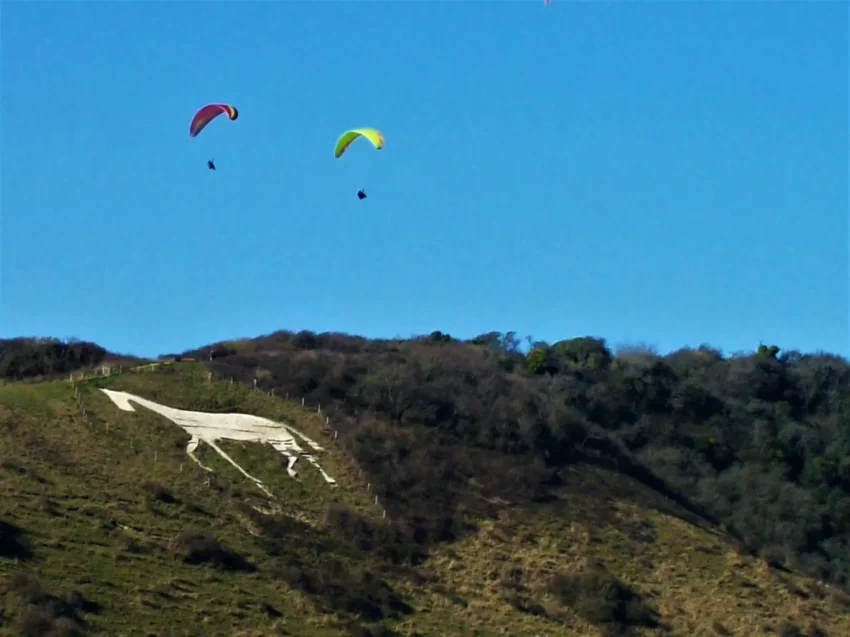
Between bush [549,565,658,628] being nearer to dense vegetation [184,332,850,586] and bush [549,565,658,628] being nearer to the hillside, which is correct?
the hillside

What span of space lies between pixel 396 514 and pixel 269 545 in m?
7.02

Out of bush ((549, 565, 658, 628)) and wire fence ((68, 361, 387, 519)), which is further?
wire fence ((68, 361, 387, 519))

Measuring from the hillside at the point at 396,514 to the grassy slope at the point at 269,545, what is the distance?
11cm

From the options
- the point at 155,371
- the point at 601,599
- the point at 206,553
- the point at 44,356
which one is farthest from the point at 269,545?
the point at 44,356

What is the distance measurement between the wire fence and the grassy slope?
27 centimetres

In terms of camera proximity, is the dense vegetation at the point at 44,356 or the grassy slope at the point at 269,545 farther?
the dense vegetation at the point at 44,356

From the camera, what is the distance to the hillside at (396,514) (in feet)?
158

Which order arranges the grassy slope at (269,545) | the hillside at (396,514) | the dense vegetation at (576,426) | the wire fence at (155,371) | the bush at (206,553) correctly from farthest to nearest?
the dense vegetation at (576,426) → the wire fence at (155,371) → the bush at (206,553) → the hillside at (396,514) → the grassy slope at (269,545)

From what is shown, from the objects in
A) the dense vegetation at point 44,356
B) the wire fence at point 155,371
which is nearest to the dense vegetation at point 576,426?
the wire fence at point 155,371

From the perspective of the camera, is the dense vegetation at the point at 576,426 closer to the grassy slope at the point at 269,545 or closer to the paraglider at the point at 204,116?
the grassy slope at the point at 269,545

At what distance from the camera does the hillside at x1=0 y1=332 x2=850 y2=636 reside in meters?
48.2

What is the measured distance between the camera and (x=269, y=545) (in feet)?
173

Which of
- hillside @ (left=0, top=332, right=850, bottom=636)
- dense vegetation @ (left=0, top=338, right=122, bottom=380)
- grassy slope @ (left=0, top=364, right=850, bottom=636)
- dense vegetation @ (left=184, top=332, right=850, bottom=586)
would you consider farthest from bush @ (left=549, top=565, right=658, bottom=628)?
dense vegetation @ (left=0, top=338, right=122, bottom=380)

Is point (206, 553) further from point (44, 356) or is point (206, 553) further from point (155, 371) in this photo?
point (44, 356)
